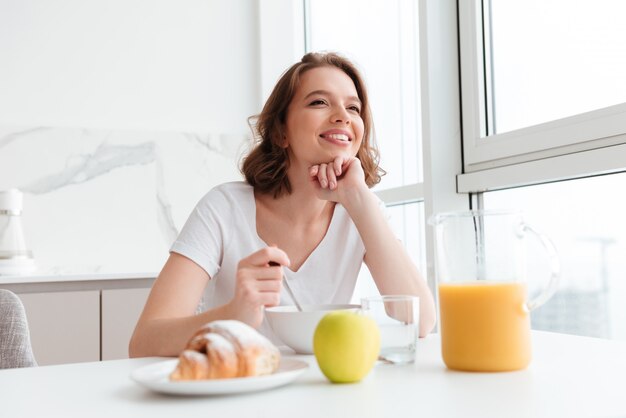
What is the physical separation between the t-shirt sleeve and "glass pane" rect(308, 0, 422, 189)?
3.27 ft

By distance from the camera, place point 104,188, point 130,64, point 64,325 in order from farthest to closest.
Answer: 1. point 130,64
2. point 104,188
3. point 64,325

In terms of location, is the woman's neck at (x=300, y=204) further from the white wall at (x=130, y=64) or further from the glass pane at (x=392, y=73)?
the white wall at (x=130, y=64)

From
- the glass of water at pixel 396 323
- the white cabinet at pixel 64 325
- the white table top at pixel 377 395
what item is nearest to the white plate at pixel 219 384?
the white table top at pixel 377 395

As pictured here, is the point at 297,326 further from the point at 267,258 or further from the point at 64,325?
the point at 64,325

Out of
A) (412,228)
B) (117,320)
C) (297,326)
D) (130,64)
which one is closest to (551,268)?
(297,326)

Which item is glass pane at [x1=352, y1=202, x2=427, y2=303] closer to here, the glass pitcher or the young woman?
the young woman

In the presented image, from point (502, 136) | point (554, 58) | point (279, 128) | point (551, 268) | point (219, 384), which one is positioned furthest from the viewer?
point (502, 136)

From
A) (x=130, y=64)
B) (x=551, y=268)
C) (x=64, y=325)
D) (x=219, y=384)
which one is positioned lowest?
(x=64, y=325)

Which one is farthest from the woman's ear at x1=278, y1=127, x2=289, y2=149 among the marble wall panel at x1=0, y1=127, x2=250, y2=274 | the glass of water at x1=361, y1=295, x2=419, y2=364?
the marble wall panel at x1=0, y1=127, x2=250, y2=274

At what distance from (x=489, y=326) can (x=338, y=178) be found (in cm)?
77

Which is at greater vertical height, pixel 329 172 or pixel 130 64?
pixel 130 64

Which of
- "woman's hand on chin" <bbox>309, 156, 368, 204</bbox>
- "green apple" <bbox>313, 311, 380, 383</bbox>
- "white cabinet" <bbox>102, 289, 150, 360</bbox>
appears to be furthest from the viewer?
"white cabinet" <bbox>102, 289, 150, 360</bbox>

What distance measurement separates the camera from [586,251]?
1.81 metres

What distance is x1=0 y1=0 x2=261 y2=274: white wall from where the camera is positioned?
302cm
